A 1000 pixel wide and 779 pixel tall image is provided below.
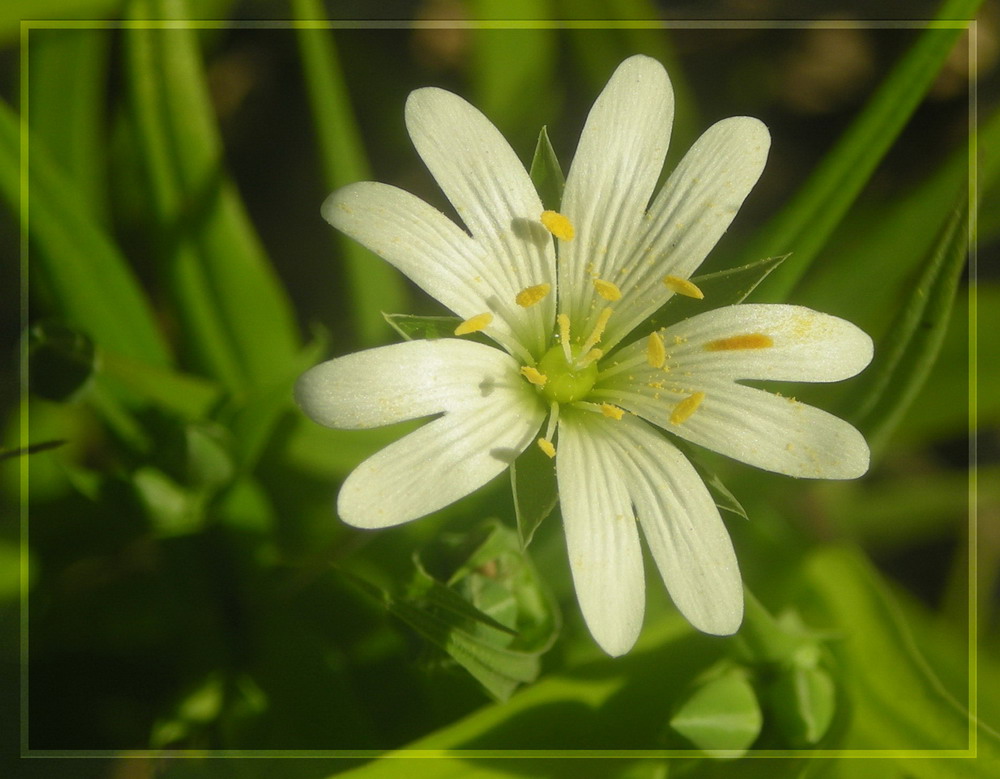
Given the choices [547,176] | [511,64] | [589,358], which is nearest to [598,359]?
[589,358]

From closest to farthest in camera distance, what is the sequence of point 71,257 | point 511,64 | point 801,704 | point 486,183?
1. point 486,183
2. point 801,704
3. point 71,257
4. point 511,64

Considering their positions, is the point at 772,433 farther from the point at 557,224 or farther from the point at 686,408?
the point at 557,224

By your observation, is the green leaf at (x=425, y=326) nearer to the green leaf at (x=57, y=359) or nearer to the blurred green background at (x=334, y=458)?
the blurred green background at (x=334, y=458)

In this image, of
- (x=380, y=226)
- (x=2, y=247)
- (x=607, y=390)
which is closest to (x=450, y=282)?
(x=380, y=226)

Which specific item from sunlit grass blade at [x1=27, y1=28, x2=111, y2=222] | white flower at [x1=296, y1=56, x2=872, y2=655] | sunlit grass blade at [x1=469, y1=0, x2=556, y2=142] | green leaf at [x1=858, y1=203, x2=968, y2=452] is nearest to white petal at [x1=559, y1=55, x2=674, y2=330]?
white flower at [x1=296, y1=56, x2=872, y2=655]

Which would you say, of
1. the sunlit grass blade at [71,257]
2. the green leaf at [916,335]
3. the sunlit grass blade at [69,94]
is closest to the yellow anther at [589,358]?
the green leaf at [916,335]

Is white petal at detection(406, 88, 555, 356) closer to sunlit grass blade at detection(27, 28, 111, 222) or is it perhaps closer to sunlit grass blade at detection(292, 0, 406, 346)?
sunlit grass blade at detection(292, 0, 406, 346)
